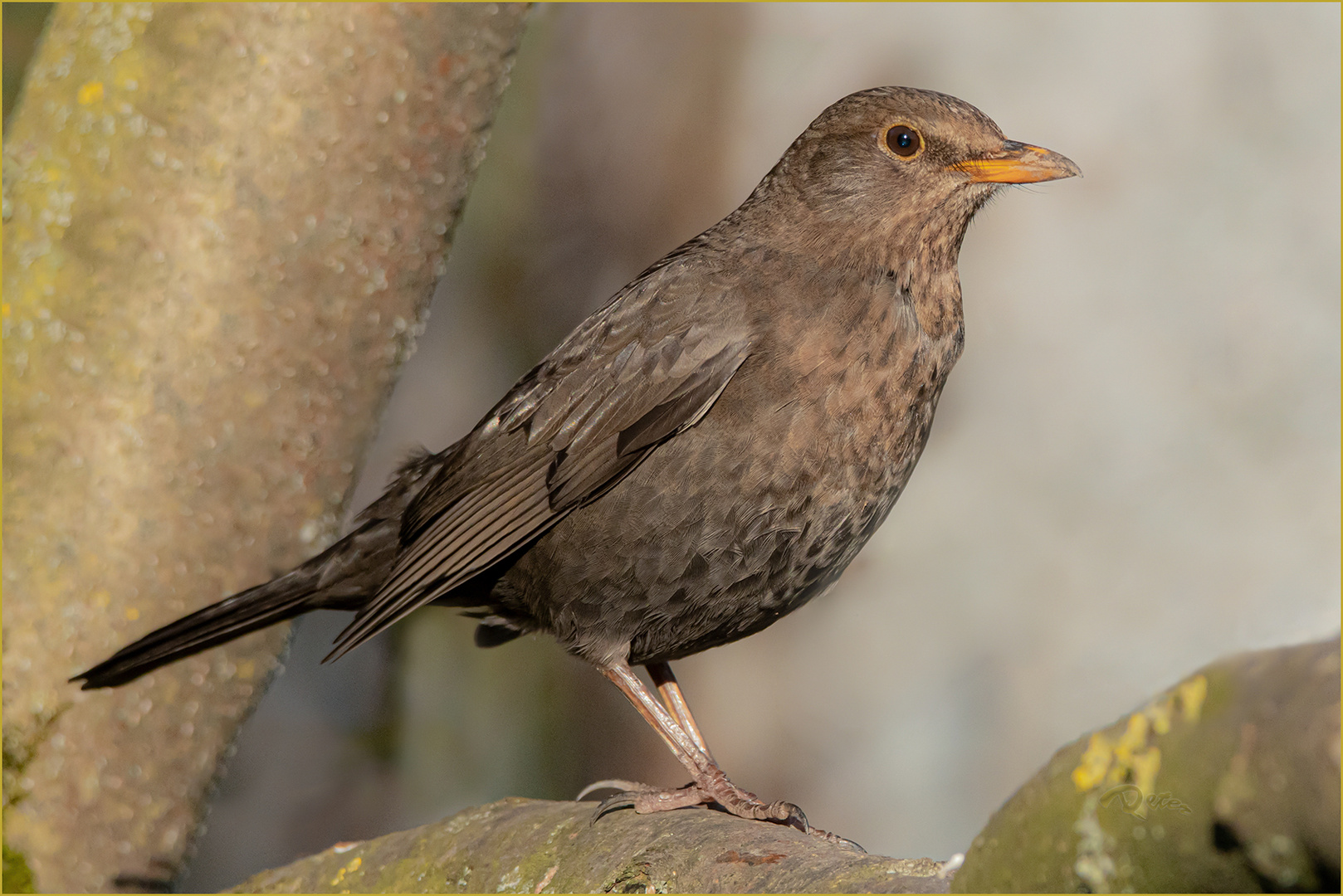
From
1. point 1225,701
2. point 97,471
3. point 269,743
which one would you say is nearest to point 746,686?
point 269,743

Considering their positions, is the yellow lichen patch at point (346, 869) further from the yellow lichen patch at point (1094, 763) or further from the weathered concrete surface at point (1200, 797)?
the yellow lichen patch at point (1094, 763)

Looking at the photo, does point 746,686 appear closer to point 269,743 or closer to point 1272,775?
point 269,743

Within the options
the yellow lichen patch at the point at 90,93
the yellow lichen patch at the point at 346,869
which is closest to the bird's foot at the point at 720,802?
the yellow lichen patch at the point at 346,869

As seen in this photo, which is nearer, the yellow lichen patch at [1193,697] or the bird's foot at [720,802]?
the yellow lichen patch at [1193,697]

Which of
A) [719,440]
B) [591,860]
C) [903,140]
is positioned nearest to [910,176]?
[903,140]

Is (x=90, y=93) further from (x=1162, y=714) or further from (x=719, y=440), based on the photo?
(x=1162, y=714)

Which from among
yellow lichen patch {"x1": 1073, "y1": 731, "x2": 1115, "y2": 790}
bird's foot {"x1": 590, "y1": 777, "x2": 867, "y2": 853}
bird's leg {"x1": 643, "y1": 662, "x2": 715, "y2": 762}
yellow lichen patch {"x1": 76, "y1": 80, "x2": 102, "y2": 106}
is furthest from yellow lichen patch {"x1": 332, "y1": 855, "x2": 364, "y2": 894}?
yellow lichen patch {"x1": 76, "y1": 80, "x2": 102, "y2": 106}
